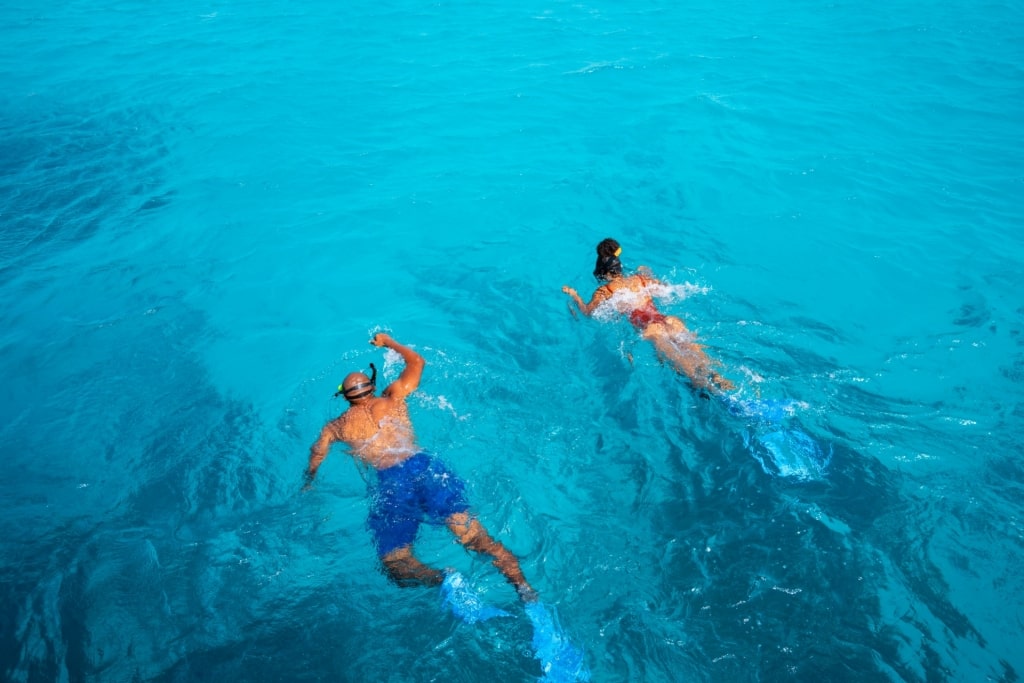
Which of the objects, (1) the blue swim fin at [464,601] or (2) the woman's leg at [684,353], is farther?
(2) the woman's leg at [684,353]

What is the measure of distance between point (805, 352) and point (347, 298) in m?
5.68

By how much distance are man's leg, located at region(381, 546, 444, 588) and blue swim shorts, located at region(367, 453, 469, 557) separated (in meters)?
0.05

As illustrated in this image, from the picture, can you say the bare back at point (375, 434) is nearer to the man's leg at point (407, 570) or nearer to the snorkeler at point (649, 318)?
the man's leg at point (407, 570)

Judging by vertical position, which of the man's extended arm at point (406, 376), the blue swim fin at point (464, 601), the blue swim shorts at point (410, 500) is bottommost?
the blue swim fin at point (464, 601)

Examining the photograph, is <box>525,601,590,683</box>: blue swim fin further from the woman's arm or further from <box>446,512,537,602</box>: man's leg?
the woman's arm

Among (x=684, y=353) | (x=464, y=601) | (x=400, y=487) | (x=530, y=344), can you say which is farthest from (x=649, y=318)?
(x=464, y=601)

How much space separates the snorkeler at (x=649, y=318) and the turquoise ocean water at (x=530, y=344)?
23 centimetres

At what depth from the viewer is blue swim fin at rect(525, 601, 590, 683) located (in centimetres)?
442

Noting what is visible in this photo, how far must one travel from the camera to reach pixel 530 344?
733cm

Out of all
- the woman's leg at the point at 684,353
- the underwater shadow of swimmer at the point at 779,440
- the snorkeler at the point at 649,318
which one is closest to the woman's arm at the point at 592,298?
the snorkeler at the point at 649,318

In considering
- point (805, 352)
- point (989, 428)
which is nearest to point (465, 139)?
point (805, 352)

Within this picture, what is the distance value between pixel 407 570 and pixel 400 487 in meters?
0.66

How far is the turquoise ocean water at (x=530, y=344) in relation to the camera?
4801mm

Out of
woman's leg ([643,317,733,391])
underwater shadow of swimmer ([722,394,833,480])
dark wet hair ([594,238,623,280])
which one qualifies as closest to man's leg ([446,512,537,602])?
underwater shadow of swimmer ([722,394,833,480])
